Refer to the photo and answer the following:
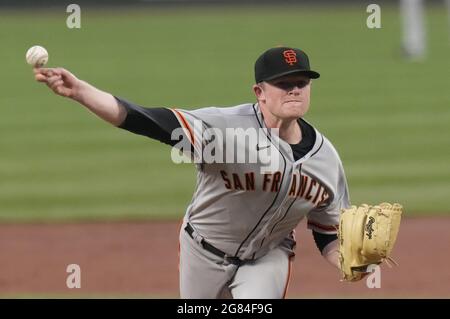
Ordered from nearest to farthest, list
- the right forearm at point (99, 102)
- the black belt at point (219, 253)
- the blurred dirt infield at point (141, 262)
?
the right forearm at point (99, 102), the black belt at point (219, 253), the blurred dirt infield at point (141, 262)

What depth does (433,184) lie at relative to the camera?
12805mm

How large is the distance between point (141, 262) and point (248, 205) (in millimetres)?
4255

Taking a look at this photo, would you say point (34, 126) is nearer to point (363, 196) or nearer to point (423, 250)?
point (363, 196)

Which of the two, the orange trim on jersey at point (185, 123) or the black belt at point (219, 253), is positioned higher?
the orange trim on jersey at point (185, 123)

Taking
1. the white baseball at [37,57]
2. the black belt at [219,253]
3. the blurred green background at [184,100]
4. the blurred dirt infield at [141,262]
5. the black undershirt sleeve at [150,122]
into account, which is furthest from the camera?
the blurred green background at [184,100]

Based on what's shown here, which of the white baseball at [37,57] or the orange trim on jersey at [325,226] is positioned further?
the orange trim on jersey at [325,226]

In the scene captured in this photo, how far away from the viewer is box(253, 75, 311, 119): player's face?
5113 millimetres

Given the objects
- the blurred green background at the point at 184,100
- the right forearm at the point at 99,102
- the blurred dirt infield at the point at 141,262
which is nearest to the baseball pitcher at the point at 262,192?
the right forearm at the point at 99,102

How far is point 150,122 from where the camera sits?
16.0 feet

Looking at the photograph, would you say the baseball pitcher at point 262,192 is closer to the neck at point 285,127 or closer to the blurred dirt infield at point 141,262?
the neck at point 285,127

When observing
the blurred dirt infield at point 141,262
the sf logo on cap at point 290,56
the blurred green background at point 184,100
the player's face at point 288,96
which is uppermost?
the blurred green background at point 184,100

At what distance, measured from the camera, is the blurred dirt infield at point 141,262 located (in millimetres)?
8391
